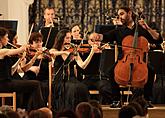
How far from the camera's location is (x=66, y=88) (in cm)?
615

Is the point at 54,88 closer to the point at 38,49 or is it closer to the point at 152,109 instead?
the point at 38,49

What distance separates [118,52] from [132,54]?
287 millimetres

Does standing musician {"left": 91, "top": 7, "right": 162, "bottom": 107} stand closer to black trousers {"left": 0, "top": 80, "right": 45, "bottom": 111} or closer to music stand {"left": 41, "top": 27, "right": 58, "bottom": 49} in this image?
music stand {"left": 41, "top": 27, "right": 58, "bottom": 49}

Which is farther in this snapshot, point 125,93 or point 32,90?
point 125,93

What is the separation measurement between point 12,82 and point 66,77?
76cm

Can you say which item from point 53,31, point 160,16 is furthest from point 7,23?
point 160,16

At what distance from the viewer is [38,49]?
587cm

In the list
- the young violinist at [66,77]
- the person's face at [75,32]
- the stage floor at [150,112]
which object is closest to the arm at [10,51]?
the young violinist at [66,77]

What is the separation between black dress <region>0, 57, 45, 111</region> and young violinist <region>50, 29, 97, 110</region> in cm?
40

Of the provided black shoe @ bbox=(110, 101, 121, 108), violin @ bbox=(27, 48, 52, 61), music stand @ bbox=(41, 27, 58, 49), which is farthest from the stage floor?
music stand @ bbox=(41, 27, 58, 49)

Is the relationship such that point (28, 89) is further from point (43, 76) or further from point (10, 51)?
point (43, 76)

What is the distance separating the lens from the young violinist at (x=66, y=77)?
6.03m

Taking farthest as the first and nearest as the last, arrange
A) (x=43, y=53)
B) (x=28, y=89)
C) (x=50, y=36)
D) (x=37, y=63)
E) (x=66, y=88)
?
(x=37, y=63)
(x=50, y=36)
(x=66, y=88)
(x=43, y=53)
(x=28, y=89)

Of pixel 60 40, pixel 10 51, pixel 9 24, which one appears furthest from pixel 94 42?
pixel 10 51
